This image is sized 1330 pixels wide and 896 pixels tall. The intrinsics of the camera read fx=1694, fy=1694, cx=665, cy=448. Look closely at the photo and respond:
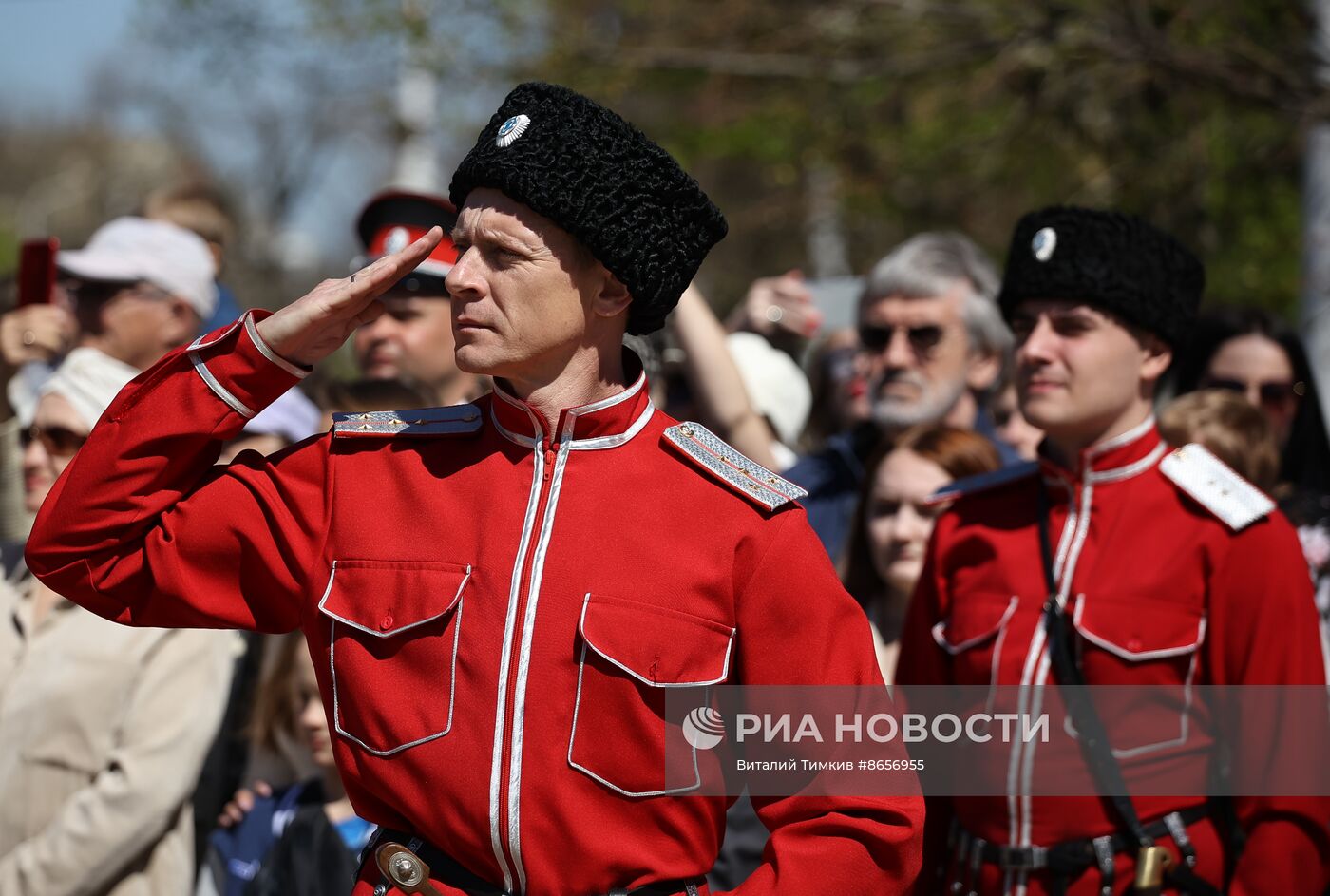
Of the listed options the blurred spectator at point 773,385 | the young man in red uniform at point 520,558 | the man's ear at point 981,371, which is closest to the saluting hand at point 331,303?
the young man in red uniform at point 520,558

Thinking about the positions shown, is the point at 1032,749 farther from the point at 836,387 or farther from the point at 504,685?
the point at 836,387

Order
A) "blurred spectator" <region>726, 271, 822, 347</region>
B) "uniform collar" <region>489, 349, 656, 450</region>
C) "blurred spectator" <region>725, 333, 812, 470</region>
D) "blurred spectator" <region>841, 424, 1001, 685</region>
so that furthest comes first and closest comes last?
"blurred spectator" <region>726, 271, 822, 347</region> → "blurred spectator" <region>725, 333, 812, 470</region> → "blurred spectator" <region>841, 424, 1001, 685</region> → "uniform collar" <region>489, 349, 656, 450</region>

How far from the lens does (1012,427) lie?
6.05 meters

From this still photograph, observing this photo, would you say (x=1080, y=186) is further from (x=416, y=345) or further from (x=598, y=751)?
(x=598, y=751)

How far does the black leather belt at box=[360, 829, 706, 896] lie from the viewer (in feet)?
8.86

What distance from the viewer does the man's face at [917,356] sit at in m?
5.23

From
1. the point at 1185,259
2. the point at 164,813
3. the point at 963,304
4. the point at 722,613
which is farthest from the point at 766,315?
the point at 722,613

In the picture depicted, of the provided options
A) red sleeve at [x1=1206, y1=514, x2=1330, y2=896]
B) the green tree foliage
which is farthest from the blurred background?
red sleeve at [x1=1206, y1=514, x2=1330, y2=896]

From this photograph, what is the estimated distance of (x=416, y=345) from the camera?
17.4ft

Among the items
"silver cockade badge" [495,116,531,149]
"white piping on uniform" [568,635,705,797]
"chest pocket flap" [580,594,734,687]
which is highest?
"silver cockade badge" [495,116,531,149]

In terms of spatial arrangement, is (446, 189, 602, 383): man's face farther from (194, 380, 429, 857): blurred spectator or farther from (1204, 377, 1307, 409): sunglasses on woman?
(1204, 377, 1307, 409): sunglasses on woman

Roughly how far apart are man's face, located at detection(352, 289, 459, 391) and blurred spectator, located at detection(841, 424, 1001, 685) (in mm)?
1408

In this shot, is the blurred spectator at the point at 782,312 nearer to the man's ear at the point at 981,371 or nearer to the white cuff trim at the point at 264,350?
the man's ear at the point at 981,371

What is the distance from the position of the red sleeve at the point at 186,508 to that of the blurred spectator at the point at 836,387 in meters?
3.56
